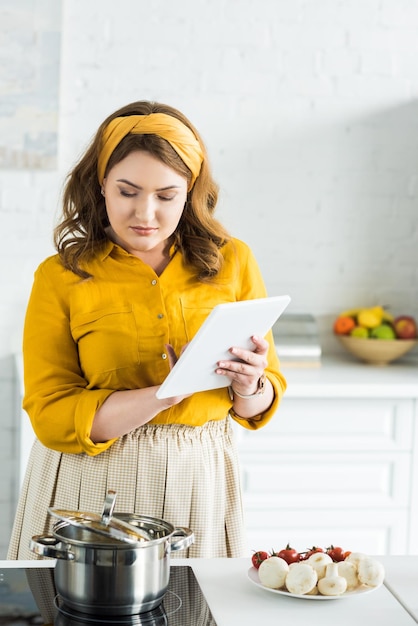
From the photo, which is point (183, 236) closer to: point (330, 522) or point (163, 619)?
point (163, 619)

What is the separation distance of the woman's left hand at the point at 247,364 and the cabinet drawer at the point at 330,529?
1371mm

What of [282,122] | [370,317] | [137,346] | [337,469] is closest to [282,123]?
[282,122]

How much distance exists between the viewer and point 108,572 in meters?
1.28

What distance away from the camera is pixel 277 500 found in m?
3.08

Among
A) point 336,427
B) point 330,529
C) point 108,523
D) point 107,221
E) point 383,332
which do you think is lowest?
point 330,529

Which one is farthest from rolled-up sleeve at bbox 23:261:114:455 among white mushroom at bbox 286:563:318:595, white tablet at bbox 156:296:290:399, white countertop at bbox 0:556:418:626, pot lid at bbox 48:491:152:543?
white mushroom at bbox 286:563:318:595

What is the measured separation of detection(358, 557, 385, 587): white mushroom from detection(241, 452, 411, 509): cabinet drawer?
5.41 ft

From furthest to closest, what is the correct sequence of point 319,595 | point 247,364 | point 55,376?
point 55,376 < point 247,364 < point 319,595

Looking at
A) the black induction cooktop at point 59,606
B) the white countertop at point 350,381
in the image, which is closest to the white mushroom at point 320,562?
the black induction cooktop at point 59,606

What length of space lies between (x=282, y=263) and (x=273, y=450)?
880 millimetres

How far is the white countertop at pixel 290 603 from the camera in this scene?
1327 mm

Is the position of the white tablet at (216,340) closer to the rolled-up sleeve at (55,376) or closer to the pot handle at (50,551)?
the rolled-up sleeve at (55,376)

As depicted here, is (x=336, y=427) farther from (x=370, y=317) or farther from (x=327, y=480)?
(x=370, y=317)

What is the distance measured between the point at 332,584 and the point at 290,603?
73mm
